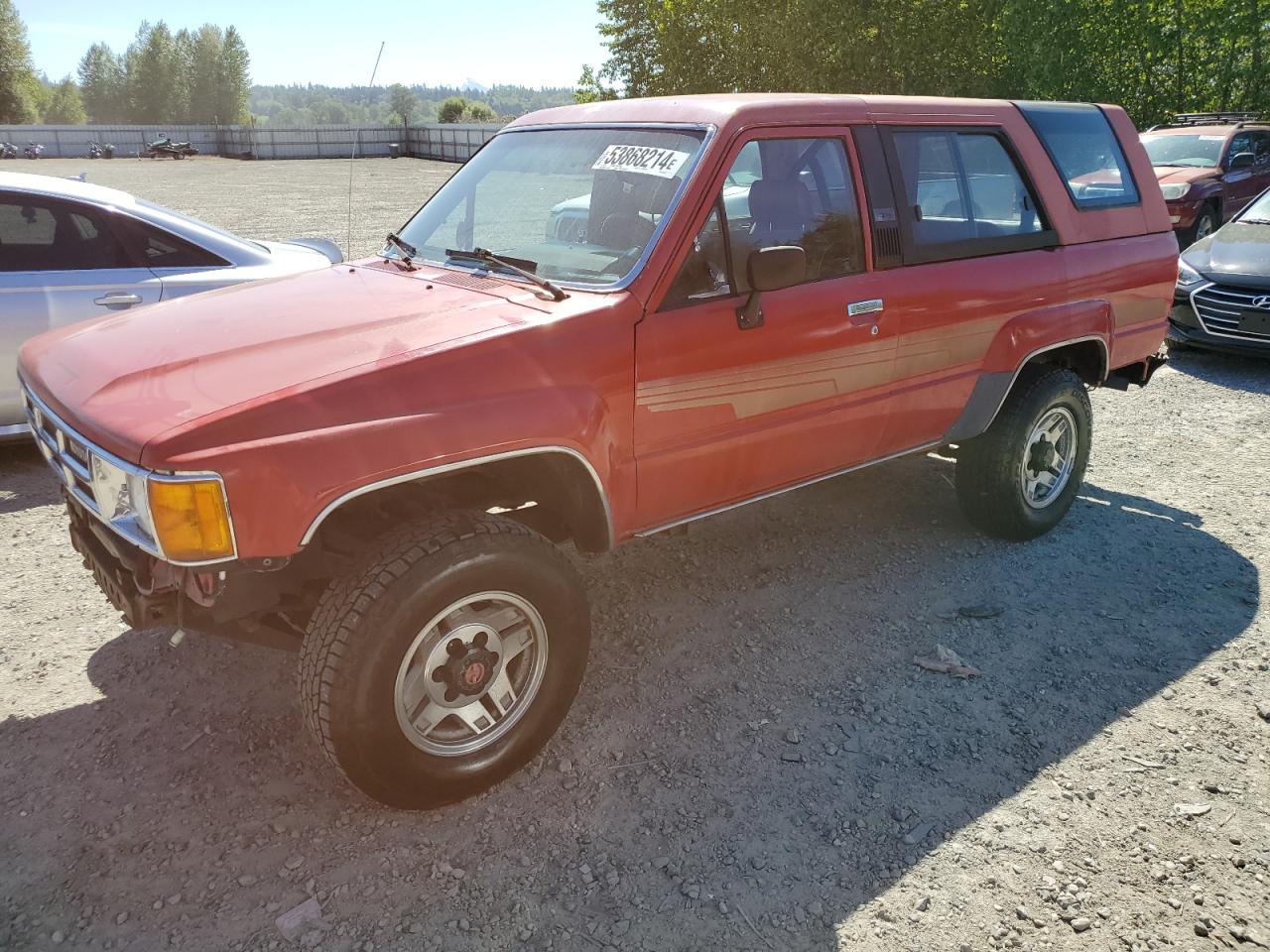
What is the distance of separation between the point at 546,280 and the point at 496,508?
100cm

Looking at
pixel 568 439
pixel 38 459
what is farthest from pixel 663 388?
pixel 38 459

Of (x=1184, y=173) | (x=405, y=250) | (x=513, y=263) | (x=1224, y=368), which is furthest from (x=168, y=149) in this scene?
(x=513, y=263)

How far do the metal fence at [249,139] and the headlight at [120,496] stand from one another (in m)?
46.4

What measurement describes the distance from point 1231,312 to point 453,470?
7759 millimetres

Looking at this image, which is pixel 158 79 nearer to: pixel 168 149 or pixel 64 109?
pixel 64 109

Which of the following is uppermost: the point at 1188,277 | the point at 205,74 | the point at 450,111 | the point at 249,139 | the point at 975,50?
the point at 205,74

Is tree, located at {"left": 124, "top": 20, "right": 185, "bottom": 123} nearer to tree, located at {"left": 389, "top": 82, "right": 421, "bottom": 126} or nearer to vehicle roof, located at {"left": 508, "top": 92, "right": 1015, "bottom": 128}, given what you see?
tree, located at {"left": 389, "top": 82, "right": 421, "bottom": 126}

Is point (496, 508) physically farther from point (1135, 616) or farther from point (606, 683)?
point (1135, 616)

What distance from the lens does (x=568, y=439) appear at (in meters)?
2.99

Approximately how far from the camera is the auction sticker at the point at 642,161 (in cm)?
341

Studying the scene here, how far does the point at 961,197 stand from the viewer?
14.0 ft

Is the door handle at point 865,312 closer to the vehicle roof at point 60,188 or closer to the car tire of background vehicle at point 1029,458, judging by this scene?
the car tire of background vehicle at point 1029,458

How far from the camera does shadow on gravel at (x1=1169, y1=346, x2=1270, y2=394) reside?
791 cm

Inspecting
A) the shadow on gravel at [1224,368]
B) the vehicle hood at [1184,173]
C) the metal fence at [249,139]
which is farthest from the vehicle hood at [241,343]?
the metal fence at [249,139]
